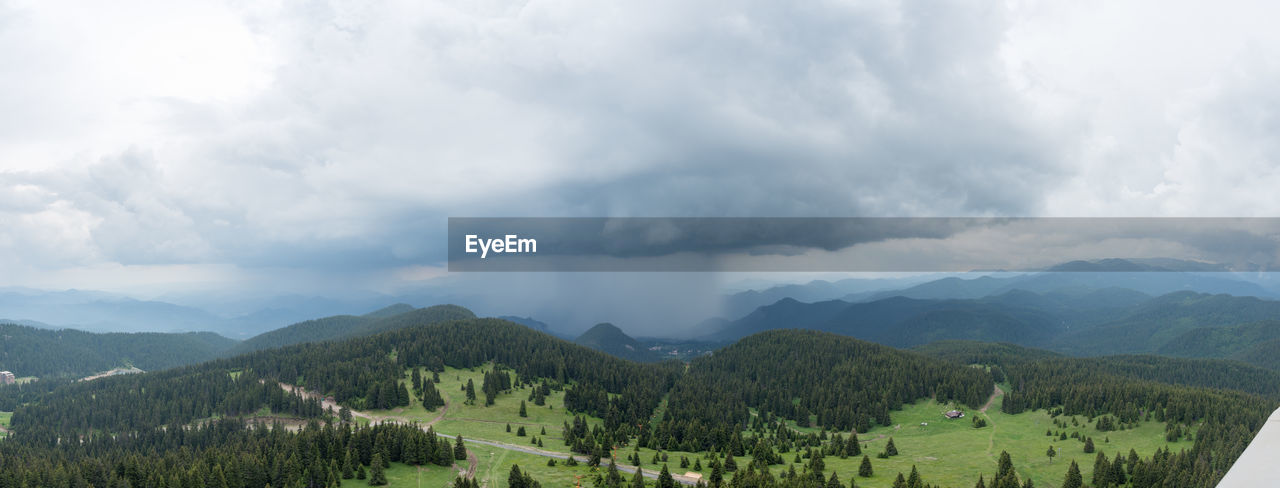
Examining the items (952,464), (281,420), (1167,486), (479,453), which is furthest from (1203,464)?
(281,420)

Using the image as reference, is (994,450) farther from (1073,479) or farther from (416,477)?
(416,477)

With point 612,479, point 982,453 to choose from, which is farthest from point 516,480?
point 982,453

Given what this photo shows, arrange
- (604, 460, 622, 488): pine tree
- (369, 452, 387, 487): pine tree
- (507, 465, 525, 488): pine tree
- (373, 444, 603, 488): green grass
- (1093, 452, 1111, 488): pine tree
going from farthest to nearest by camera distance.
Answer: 1. (604, 460, 622, 488): pine tree
2. (373, 444, 603, 488): green grass
3. (1093, 452, 1111, 488): pine tree
4. (369, 452, 387, 487): pine tree
5. (507, 465, 525, 488): pine tree

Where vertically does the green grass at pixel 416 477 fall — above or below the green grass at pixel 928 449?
above

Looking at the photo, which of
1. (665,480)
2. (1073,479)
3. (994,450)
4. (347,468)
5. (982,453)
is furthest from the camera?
(994,450)

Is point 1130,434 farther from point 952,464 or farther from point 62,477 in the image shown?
point 62,477

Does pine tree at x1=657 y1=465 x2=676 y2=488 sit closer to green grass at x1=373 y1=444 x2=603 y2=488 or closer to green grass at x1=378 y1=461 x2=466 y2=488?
green grass at x1=373 y1=444 x2=603 y2=488

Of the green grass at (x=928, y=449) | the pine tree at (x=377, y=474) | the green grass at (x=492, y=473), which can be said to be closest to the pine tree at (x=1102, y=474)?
the green grass at (x=928, y=449)

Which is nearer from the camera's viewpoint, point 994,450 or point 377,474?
point 377,474

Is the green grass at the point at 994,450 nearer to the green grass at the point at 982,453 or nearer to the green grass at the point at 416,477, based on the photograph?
the green grass at the point at 982,453

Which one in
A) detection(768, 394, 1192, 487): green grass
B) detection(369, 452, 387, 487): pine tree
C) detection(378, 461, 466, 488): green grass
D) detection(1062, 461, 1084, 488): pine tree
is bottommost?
detection(768, 394, 1192, 487): green grass

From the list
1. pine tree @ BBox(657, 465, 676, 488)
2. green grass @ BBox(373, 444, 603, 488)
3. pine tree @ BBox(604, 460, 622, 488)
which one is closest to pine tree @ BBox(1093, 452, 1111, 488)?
pine tree @ BBox(657, 465, 676, 488)

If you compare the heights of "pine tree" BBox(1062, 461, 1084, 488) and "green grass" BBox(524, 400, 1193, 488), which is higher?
"pine tree" BBox(1062, 461, 1084, 488)
